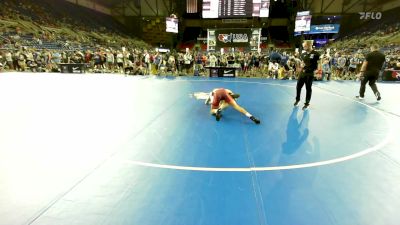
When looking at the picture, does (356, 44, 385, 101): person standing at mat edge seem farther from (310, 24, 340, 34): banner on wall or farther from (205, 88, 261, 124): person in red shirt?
(310, 24, 340, 34): banner on wall

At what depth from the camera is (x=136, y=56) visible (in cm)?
2144

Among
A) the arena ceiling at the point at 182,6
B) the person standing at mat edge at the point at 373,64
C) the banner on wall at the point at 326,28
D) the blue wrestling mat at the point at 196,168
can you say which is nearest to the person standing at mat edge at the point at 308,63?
the blue wrestling mat at the point at 196,168

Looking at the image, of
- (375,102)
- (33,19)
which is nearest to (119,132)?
(375,102)

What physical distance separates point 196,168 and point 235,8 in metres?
18.8

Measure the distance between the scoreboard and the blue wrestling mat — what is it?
1503cm

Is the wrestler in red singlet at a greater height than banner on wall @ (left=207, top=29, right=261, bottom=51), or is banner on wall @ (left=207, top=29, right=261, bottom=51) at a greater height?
banner on wall @ (left=207, top=29, right=261, bottom=51)

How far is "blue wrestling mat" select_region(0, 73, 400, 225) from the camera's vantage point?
2.88 metres

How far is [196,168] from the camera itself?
3912mm

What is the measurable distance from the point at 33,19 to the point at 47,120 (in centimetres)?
2802

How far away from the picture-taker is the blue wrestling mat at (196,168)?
2.88 meters

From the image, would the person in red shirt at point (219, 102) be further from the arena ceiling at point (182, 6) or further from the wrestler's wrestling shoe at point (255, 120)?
the arena ceiling at point (182, 6)

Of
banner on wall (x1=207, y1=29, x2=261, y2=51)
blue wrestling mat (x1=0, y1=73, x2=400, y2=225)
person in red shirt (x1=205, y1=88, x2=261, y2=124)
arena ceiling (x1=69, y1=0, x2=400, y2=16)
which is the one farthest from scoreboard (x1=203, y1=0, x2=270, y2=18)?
arena ceiling (x1=69, y1=0, x2=400, y2=16)

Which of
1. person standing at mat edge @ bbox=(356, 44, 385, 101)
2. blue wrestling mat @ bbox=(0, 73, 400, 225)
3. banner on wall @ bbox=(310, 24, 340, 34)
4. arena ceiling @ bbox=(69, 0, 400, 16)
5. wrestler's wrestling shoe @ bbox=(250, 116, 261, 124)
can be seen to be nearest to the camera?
blue wrestling mat @ bbox=(0, 73, 400, 225)

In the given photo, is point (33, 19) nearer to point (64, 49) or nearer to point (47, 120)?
point (64, 49)
